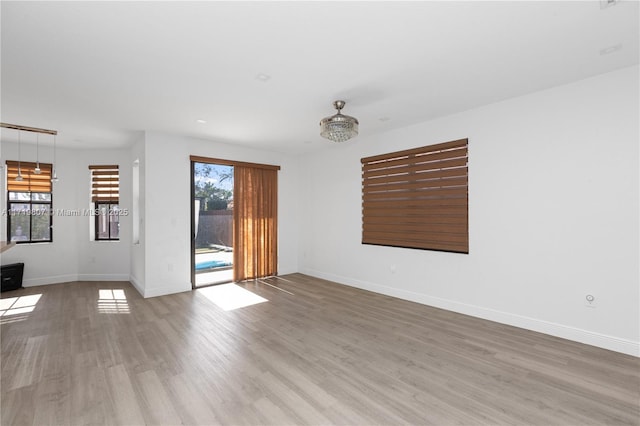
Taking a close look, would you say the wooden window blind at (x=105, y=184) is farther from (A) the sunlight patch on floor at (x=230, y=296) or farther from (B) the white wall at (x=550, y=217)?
A: (B) the white wall at (x=550, y=217)

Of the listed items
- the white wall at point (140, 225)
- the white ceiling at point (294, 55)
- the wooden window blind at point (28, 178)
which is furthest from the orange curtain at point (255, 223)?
the wooden window blind at point (28, 178)

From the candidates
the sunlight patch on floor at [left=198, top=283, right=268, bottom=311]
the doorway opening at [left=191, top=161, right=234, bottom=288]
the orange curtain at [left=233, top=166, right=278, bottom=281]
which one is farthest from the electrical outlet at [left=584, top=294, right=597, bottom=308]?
the doorway opening at [left=191, top=161, right=234, bottom=288]

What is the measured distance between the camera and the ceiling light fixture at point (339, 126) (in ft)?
10.6

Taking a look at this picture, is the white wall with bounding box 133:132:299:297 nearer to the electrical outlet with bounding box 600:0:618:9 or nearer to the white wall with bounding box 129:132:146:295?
the white wall with bounding box 129:132:146:295

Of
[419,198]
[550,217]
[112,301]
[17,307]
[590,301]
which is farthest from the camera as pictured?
[112,301]

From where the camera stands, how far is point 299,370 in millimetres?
2537

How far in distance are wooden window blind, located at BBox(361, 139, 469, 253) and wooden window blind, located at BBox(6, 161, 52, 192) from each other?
6009 mm

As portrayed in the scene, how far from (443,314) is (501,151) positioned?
2.17 m

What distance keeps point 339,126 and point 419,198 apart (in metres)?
1.83

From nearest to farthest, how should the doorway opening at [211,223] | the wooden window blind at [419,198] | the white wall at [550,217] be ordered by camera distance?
the white wall at [550,217] < the wooden window blind at [419,198] < the doorway opening at [211,223]

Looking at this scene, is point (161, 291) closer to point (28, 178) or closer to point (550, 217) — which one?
point (28, 178)

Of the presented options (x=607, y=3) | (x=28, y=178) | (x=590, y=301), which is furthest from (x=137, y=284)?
(x=607, y=3)

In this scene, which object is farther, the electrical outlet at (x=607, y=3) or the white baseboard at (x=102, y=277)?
the white baseboard at (x=102, y=277)

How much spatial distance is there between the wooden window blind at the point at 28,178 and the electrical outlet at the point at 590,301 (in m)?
8.45
